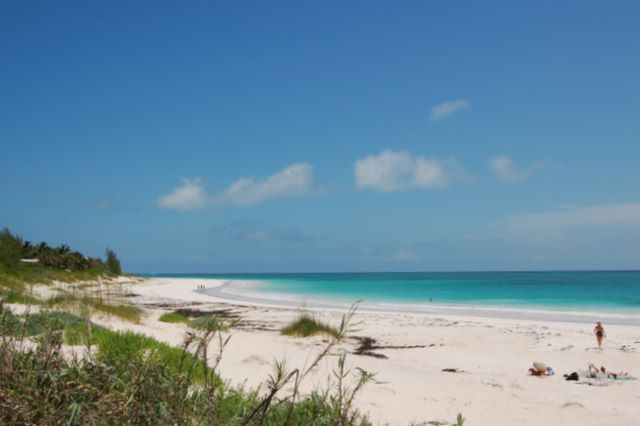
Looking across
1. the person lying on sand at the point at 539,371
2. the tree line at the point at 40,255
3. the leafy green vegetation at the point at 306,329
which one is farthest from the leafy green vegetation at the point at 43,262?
the person lying on sand at the point at 539,371

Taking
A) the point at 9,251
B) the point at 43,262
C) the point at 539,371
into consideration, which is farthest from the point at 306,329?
the point at 43,262

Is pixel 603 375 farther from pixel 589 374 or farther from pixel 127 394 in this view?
pixel 127 394

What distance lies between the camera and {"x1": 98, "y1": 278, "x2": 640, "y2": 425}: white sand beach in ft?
23.6

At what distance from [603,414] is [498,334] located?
12467 millimetres

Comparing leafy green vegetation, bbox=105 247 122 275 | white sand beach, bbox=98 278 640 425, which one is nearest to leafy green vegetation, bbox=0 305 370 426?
white sand beach, bbox=98 278 640 425

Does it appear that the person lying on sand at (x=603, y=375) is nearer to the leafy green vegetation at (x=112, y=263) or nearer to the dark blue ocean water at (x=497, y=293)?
the dark blue ocean water at (x=497, y=293)

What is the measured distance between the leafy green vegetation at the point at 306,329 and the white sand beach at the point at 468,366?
564 mm

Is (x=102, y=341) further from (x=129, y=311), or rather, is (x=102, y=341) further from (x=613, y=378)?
(x=613, y=378)

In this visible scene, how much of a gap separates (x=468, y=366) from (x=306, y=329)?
17.4 ft

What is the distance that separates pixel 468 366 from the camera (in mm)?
12914

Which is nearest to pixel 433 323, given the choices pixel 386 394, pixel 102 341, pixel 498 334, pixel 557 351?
pixel 498 334

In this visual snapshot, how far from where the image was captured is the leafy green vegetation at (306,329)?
16.1 metres

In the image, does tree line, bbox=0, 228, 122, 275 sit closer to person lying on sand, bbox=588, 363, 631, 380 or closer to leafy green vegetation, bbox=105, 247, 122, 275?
leafy green vegetation, bbox=105, 247, 122, 275

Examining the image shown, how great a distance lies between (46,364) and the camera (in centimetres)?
255
